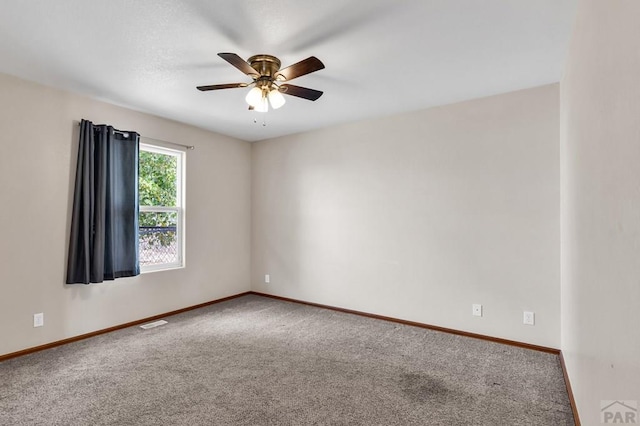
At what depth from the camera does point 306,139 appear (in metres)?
4.88

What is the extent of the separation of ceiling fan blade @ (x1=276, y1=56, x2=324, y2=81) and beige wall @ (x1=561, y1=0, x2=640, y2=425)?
4.73ft

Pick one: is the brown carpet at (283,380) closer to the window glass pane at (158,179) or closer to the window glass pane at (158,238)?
the window glass pane at (158,238)

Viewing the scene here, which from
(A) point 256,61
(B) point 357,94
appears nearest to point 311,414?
(A) point 256,61

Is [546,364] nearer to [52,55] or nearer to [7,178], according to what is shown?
[52,55]

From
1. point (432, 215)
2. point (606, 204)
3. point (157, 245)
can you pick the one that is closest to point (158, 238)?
point (157, 245)

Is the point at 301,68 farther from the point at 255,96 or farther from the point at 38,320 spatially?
the point at 38,320

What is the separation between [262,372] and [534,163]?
10.2 ft

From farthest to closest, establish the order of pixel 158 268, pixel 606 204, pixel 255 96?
pixel 158 268 < pixel 255 96 < pixel 606 204

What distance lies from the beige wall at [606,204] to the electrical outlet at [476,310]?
1.31 m

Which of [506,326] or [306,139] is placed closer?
[506,326]

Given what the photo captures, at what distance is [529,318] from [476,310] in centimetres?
47

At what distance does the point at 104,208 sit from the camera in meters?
3.54

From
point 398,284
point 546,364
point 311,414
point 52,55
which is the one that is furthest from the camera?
point 398,284

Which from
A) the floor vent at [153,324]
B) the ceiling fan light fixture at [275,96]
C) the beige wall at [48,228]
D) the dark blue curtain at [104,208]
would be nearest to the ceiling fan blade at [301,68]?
the ceiling fan light fixture at [275,96]
